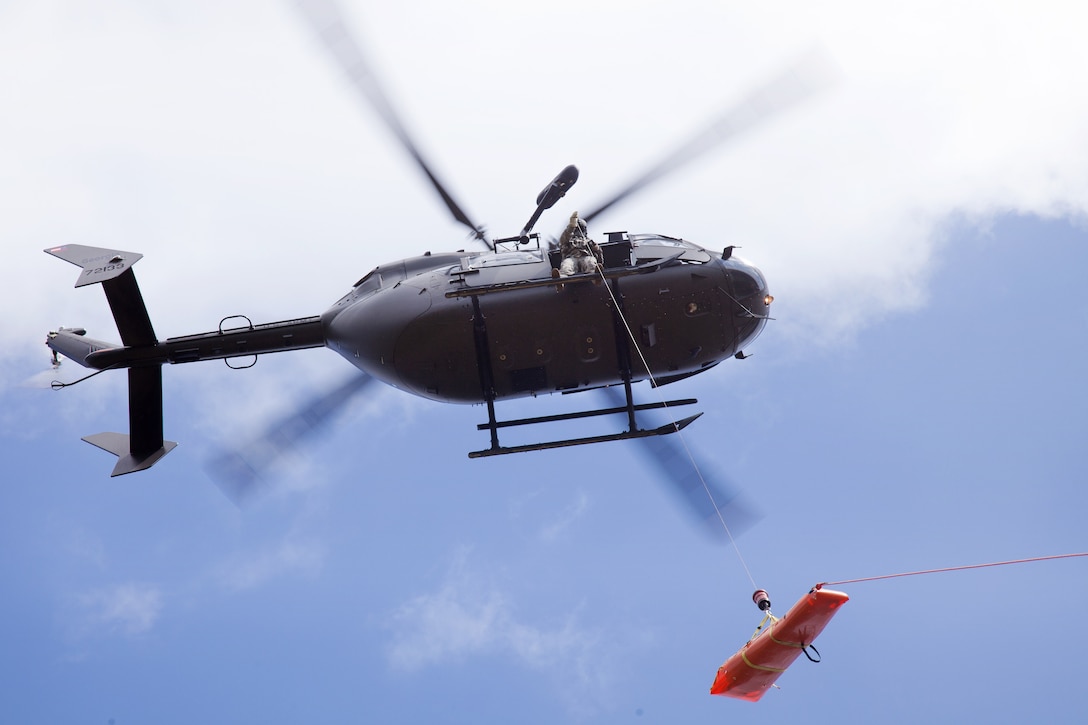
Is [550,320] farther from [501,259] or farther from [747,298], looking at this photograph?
[747,298]

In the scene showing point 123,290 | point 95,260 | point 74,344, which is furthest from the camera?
point 74,344

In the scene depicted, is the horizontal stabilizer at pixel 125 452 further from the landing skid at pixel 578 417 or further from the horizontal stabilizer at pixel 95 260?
the landing skid at pixel 578 417

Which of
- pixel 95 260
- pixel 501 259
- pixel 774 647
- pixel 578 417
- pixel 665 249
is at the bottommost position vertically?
pixel 774 647

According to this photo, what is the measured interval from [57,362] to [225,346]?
10.9ft

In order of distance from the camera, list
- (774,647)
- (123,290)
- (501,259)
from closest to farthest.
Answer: (774,647)
(501,259)
(123,290)

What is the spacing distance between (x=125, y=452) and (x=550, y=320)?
7505 mm

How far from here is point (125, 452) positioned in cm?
1459

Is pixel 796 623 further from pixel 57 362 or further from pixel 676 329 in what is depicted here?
pixel 57 362

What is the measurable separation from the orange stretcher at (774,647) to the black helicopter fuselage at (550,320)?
3.95m

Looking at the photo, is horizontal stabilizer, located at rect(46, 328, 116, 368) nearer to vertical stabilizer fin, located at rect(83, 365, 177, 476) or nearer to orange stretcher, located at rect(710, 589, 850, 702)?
vertical stabilizer fin, located at rect(83, 365, 177, 476)

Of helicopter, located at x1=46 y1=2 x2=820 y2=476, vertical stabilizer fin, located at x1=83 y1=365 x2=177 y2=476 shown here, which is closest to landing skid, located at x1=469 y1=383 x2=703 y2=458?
helicopter, located at x1=46 y1=2 x2=820 y2=476

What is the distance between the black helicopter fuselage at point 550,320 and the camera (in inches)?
481

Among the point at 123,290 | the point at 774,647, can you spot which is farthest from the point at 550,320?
the point at 123,290

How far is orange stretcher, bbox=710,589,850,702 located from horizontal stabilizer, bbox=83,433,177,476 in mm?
9339
